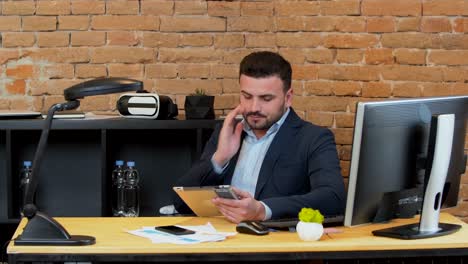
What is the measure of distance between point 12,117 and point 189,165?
89cm

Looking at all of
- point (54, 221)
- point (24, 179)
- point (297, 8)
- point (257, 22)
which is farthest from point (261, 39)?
point (54, 221)

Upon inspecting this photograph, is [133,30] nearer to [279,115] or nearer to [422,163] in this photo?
[279,115]

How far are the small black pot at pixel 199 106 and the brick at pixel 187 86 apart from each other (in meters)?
0.25

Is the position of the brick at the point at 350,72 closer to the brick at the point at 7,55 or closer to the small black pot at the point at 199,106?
the small black pot at the point at 199,106

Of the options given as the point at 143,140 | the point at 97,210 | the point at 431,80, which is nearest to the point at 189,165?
the point at 143,140

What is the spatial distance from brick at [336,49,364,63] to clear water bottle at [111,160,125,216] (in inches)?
48.6

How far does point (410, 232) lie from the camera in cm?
275

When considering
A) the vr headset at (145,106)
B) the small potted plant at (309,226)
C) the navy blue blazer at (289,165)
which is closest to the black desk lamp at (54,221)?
the small potted plant at (309,226)

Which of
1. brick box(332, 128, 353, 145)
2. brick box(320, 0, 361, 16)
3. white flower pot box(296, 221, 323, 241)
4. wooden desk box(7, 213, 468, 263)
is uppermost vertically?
brick box(320, 0, 361, 16)

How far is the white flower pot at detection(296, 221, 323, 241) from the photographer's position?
2.62m

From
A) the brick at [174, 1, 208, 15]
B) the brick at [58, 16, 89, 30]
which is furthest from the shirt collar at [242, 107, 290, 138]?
the brick at [58, 16, 89, 30]

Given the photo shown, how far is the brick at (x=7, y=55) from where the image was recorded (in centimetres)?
405

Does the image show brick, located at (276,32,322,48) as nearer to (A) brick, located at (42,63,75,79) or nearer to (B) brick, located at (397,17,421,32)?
(B) brick, located at (397,17,421,32)

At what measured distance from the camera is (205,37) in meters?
4.10
